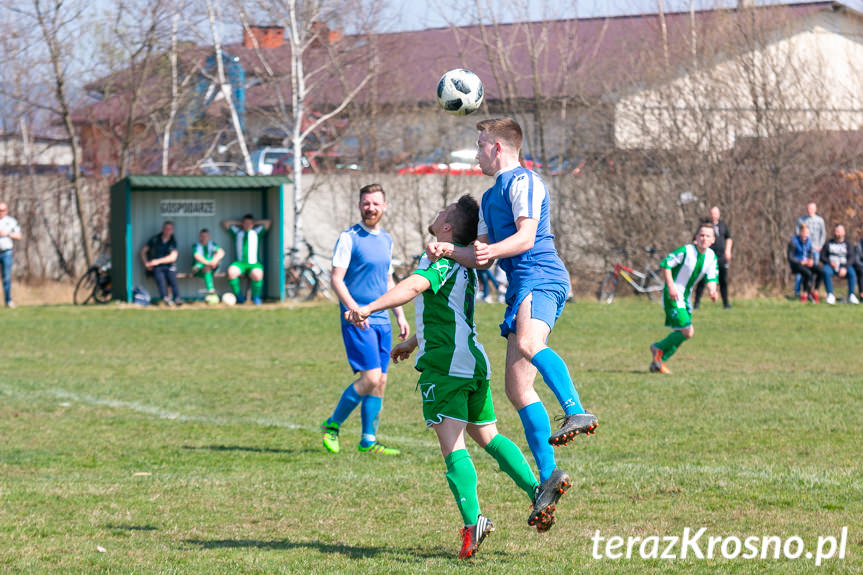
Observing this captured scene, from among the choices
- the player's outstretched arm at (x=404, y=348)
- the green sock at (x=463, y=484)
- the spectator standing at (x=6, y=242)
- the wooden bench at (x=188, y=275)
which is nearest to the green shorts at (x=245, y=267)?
the wooden bench at (x=188, y=275)

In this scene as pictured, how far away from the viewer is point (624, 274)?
23656 mm

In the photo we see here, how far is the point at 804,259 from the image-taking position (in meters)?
22.6

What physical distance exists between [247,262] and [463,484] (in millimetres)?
18639

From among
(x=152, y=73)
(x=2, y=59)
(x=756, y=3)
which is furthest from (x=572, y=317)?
(x=2, y=59)

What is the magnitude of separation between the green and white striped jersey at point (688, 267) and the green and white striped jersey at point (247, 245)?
12.5m

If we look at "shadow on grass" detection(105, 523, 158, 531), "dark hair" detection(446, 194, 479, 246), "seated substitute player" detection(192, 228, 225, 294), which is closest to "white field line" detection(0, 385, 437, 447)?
"shadow on grass" detection(105, 523, 158, 531)

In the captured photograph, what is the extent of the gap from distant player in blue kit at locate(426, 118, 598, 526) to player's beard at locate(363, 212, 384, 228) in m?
2.56

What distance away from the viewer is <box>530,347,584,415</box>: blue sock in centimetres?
523

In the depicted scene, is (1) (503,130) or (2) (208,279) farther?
(2) (208,279)

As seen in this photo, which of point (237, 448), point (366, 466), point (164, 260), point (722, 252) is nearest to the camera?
point (366, 466)

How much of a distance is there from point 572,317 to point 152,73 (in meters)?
15.0

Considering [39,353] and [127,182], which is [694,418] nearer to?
[39,353]

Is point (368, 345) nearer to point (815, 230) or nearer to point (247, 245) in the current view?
point (247, 245)

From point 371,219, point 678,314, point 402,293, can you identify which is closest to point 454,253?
point 402,293
